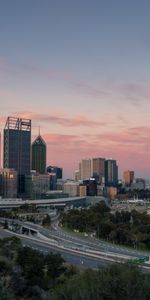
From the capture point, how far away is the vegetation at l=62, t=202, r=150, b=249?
58.3 metres

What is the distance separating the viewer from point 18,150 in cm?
19088

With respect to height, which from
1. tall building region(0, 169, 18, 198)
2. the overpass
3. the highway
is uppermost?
tall building region(0, 169, 18, 198)

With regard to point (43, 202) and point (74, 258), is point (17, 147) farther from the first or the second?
point (74, 258)

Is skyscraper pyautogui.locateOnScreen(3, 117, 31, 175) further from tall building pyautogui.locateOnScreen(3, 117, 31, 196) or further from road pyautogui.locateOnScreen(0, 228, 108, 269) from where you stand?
road pyautogui.locateOnScreen(0, 228, 108, 269)

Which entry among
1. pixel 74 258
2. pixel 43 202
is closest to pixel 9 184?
pixel 43 202

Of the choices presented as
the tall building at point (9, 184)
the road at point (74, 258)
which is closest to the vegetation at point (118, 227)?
the road at point (74, 258)

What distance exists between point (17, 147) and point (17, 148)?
361 millimetres

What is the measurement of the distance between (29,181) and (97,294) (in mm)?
154081

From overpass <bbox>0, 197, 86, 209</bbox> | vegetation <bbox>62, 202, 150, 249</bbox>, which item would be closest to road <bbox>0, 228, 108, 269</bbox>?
vegetation <bbox>62, 202, 150, 249</bbox>

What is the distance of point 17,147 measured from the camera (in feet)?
626

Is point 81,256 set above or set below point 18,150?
below

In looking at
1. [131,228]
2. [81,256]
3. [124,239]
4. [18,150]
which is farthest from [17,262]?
[18,150]

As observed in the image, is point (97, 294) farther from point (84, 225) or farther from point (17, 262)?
point (84, 225)

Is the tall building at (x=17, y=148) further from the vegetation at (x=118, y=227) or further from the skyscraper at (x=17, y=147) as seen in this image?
the vegetation at (x=118, y=227)
